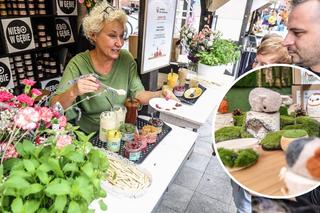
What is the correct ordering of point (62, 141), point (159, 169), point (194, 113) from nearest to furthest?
point (62, 141)
point (159, 169)
point (194, 113)

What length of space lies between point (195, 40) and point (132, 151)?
6.27 feet

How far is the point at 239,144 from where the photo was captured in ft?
2.06

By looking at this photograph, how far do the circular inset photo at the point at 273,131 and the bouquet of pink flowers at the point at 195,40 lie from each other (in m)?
2.12

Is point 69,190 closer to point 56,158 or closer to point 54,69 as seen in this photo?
point 56,158

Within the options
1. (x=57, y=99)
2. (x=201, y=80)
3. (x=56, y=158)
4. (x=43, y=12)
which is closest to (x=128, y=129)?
(x=57, y=99)

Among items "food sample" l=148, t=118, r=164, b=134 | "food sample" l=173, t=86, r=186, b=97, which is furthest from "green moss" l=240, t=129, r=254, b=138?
"food sample" l=173, t=86, r=186, b=97

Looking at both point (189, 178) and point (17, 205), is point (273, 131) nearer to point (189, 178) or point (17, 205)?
point (17, 205)

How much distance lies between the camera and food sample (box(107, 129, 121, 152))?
1166 millimetres

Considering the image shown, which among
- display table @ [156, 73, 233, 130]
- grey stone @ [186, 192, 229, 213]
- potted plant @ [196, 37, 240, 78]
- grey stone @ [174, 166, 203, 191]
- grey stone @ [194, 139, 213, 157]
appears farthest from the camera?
grey stone @ [194, 139, 213, 157]

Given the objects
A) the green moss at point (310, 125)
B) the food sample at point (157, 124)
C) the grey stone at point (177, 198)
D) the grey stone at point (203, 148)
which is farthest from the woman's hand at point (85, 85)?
the grey stone at point (203, 148)

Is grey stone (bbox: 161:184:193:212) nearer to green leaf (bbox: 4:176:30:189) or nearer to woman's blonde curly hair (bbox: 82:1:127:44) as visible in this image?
woman's blonde curly hair (bbox: 82:1:127:44)

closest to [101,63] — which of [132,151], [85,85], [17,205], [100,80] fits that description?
[100,80]

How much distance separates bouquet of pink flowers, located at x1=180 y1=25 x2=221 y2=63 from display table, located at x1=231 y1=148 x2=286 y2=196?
217 cm

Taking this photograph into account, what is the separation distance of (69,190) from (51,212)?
7 cm
